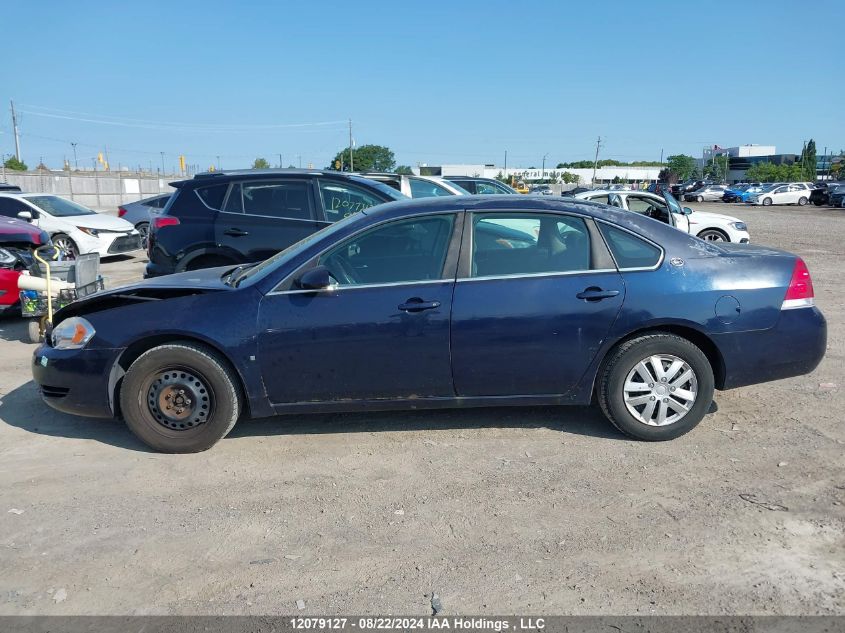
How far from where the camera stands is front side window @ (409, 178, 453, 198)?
11.2 m

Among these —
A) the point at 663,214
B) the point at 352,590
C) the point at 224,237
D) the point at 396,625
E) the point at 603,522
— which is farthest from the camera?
the point at 663,214

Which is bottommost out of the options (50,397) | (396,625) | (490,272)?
(396,625)

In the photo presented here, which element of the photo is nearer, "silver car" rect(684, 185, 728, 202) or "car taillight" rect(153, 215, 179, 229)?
"car taillight" rect(153, 215, 179, 229)

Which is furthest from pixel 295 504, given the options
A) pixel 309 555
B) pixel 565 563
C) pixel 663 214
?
pixel 663 214

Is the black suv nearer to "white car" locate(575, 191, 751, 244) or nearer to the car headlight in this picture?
the car headlight

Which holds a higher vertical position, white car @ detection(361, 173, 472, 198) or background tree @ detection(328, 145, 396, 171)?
background tree @ detection(328, 145, 396, 171)

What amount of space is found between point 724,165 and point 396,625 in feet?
445

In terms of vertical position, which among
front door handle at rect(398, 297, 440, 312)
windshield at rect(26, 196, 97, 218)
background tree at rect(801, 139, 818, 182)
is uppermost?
background tree at rect(801, 139, 818, 182)

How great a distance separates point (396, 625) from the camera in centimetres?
278

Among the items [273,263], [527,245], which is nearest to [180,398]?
[273,263]

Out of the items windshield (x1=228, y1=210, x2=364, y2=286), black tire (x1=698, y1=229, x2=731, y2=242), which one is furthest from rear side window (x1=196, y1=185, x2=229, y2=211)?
black tire (x1=698, y1=229, x2=731, y2=242)

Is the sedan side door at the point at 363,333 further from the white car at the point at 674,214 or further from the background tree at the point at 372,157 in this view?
the background tree at the point at 372,157

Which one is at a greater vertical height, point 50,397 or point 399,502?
point 50,397

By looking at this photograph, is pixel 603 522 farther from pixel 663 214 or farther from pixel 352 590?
pixel 663 214
